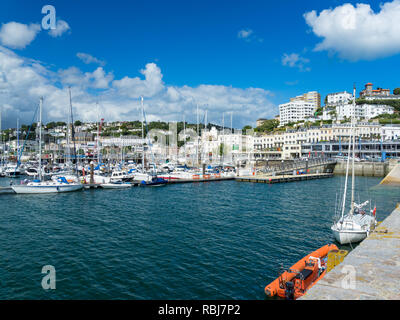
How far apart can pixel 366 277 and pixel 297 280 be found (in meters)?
3.56

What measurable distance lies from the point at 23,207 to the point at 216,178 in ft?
128

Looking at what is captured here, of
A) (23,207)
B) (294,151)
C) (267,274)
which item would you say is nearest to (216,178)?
(23,207)

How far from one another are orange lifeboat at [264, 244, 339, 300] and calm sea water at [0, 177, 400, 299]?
832 mm

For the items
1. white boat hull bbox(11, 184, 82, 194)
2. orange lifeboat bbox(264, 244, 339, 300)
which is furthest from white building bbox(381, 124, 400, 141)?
orange lifeboat bbox(264, 244, 339, 300)

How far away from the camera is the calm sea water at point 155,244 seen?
1404 centimetres

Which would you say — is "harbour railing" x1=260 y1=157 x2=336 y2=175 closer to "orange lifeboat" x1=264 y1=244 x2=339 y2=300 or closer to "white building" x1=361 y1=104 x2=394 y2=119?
"orange lifeboat" x1=264 y1=244 x2=339 y2=300

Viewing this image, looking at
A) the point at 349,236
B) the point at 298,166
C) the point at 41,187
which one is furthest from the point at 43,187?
the point at 298,166

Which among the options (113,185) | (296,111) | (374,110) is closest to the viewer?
(113,185)

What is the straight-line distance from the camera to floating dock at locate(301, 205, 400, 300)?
8914 mm

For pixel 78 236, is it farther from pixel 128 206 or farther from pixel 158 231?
pixel 128 206

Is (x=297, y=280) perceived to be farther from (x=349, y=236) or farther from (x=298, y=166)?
(x=298, y=166)

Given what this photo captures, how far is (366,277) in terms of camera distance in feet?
33.8

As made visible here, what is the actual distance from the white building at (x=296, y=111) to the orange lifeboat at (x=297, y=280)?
18332cm
